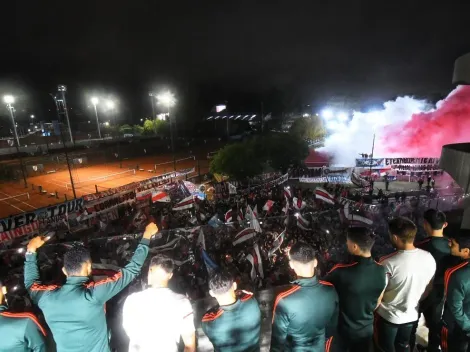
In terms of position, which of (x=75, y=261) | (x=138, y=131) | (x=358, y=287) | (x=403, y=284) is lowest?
(x=138, y=131)

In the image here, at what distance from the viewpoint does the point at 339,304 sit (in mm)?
3172

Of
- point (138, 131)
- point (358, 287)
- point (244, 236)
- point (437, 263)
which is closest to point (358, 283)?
point (358, 287)

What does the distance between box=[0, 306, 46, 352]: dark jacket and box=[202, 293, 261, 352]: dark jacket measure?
1580 mm

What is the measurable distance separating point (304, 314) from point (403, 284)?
1388mm

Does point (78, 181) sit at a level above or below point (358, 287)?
below

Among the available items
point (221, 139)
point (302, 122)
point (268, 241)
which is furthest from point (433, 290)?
point (221, 139)

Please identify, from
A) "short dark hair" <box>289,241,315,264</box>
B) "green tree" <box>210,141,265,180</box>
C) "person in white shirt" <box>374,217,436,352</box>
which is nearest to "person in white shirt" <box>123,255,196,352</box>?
"short dark hair" <box>289,241,315,264</box>

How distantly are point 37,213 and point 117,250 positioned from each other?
23.1ft

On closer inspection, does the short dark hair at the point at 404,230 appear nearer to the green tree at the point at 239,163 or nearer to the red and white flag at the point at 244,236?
the red and white flag at the point at 244,236

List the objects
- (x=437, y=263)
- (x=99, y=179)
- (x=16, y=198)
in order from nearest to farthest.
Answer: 1. (x=437, y=263)
2. (x=16, y=198)
3. (x=99, y=179)

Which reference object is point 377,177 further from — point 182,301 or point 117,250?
point 182,301

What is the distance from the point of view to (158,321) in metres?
2.63

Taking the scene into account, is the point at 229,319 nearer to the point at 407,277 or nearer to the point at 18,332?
the point at 18,332

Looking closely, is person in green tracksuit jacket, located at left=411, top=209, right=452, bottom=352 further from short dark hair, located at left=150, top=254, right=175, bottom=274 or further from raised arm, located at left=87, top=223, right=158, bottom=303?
raised arm, located at left=87, top=223, right=158, bottom=303
